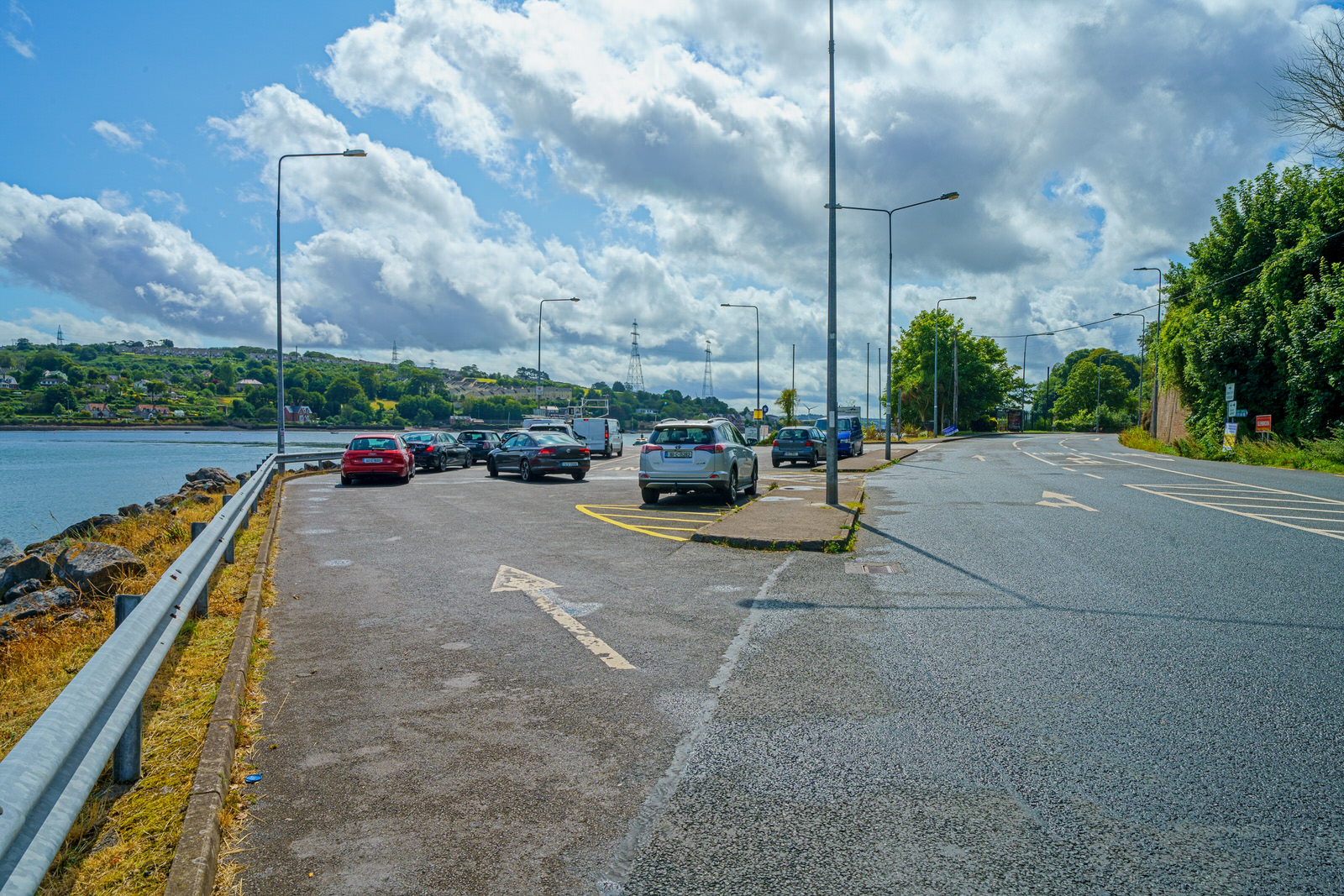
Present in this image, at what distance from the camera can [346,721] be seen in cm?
468

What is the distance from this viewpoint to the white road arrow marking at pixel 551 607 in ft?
19.4

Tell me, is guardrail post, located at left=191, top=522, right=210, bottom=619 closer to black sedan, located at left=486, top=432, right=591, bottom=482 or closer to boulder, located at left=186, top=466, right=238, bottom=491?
black sedan, located at left=486, top=432, right=591, bottom=482

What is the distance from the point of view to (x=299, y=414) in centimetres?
7269

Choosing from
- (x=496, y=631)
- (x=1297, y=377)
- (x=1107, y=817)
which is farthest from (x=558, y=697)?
(x=1297, y=377)

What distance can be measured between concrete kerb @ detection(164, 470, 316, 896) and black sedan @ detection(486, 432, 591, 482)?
1827 cm

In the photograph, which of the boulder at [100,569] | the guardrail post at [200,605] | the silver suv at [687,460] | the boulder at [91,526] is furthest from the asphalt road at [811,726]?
the boulder at [91,526]

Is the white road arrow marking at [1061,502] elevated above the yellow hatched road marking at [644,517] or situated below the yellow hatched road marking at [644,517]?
above

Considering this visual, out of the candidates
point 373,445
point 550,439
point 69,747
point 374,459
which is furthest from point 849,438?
point 69,747

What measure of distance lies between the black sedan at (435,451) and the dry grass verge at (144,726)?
22380 millimetres

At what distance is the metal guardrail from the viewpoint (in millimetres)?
2154

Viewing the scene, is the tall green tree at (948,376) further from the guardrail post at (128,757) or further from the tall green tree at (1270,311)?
the guardrail post at (128,757)

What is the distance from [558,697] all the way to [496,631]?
5.94 feet

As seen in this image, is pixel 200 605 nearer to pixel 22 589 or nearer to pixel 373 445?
pixel 22 589

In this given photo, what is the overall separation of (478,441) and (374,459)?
44.0 ft
